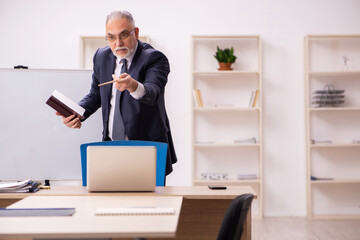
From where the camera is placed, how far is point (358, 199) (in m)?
5.44

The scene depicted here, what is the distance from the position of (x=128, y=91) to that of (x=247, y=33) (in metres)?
3.13

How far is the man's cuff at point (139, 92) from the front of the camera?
2410 millimetres

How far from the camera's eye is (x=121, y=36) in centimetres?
265

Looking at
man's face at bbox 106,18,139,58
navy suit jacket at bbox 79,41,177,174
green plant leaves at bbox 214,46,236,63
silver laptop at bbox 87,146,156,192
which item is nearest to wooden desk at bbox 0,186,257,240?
silver laptop at bbox 87,146,156,192

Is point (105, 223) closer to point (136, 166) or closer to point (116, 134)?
point (136, 166)

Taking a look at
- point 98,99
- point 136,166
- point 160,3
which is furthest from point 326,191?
point 136,166

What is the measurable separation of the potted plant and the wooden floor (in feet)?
5.53

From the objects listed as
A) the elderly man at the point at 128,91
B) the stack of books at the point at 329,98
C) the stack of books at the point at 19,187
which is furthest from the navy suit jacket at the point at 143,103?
the stack of books at the point at 329,98

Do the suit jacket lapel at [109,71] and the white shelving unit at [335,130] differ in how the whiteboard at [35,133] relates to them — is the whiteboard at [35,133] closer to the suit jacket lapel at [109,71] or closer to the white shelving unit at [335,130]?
the suit jacket lapel at [109,71]

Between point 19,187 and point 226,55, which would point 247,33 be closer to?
point 226,55

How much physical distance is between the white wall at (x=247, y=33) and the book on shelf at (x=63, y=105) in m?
2.87

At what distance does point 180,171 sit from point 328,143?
5.41 feet

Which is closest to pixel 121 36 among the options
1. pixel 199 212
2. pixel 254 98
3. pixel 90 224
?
pixel 199 212

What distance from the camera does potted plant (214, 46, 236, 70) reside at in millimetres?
5254
